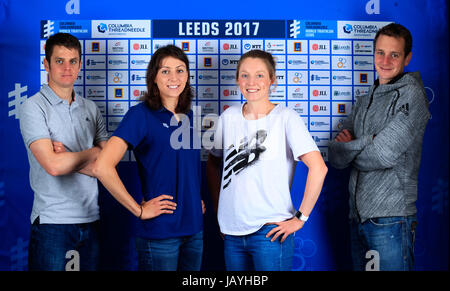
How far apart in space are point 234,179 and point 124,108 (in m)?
0.90

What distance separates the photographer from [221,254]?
6.67ft

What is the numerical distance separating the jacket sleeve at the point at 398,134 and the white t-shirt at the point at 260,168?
1.00 ft

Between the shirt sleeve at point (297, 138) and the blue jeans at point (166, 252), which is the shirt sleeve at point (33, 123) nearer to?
the blue jeans at point (166, 252)

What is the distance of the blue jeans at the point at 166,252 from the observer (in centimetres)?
146

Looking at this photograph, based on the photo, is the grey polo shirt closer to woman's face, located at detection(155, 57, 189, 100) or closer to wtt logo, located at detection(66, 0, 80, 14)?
woman's face, located at detection(155, 57, 189, 100)

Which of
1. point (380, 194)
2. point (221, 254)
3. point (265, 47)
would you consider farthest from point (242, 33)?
point (221, 254)

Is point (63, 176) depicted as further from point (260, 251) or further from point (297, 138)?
point (297, 138)

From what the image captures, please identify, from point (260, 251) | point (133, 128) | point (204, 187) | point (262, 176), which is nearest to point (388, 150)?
point (262, 176)

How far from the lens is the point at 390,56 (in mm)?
1714

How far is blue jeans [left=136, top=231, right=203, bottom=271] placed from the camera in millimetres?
1457

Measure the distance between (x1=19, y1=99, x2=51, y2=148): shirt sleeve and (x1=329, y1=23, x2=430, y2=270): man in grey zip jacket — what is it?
139cm

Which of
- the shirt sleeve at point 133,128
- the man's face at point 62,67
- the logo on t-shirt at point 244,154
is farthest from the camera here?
the man's face at point 62,67

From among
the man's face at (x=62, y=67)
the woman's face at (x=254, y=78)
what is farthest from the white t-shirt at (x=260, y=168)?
the man's face at (x=62, y=67)

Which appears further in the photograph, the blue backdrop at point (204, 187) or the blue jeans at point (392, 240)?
the blue backdrop at point (204, 187)
